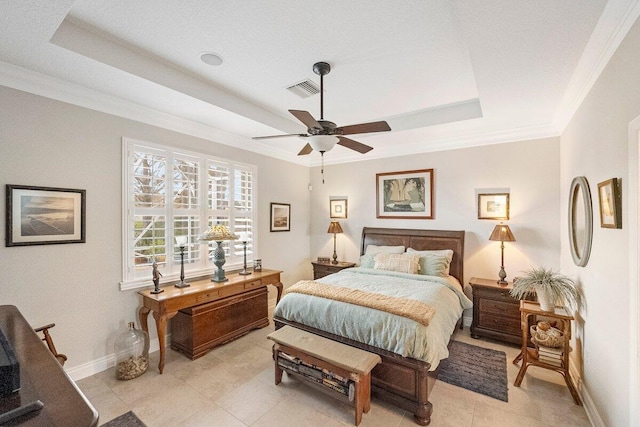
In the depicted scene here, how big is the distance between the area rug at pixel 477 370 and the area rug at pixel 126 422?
9.05 ft

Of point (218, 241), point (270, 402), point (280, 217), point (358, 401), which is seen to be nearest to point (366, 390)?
point (358, 401)

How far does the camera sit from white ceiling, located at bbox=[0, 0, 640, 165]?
1.86 meters

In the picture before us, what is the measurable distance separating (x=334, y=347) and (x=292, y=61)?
261 cm

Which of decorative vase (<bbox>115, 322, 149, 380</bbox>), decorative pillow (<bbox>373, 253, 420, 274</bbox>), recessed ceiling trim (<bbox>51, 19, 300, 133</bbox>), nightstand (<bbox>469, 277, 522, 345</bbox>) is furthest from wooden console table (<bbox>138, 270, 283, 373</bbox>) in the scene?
nightstand (<bbox>469, 277, 522, 345</bbox>)

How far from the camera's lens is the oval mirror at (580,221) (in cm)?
238

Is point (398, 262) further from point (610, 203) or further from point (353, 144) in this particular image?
point (610, 203)

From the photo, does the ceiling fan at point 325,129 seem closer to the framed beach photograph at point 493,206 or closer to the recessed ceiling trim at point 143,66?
the recessed ceiling trim at point 143,66

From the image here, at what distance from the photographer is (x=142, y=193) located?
10.7 ft

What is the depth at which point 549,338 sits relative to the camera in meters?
2.65

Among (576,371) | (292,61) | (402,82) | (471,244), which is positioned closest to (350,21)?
(292,61)

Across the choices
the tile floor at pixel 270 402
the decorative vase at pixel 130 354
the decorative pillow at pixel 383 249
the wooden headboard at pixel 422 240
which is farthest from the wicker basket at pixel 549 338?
the decorative vase at pixel 130 354

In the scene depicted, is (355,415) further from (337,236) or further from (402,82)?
(337,236)

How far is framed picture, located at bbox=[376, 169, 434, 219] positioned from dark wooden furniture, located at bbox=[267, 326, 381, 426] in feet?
9.23

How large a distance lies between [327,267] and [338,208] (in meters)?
1.18
